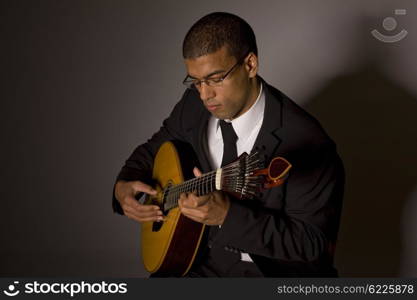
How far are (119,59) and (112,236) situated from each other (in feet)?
3.26

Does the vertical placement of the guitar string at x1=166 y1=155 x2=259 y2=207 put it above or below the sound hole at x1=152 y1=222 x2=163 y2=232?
above

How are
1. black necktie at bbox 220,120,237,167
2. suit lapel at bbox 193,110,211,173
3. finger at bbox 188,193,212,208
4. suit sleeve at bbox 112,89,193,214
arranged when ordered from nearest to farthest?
finger at bbox 188,193,212,208, black necktie at bbox 220,120,237,167, suit lapel at bbox 193,110,211,173, suit sleeve at bbox 112,89,193,214

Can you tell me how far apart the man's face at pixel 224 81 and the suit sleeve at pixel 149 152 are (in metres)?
0.40

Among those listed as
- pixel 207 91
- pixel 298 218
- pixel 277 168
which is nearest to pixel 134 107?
pixel 207 91

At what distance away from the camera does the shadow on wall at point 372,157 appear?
268cm

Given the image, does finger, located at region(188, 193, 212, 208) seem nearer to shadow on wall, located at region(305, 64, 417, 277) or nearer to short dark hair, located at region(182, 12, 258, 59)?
short dark hair, located at region(182, 12, 258, 59)

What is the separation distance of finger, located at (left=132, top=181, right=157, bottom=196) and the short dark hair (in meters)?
0.55

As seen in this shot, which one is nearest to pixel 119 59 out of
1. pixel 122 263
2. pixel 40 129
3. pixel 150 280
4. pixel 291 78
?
pixel 40 129

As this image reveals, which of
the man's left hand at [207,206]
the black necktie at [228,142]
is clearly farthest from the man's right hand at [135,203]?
the man's left hand at [207,206]

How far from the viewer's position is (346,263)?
9.46ft

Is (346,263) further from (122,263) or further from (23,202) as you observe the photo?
(23,202)

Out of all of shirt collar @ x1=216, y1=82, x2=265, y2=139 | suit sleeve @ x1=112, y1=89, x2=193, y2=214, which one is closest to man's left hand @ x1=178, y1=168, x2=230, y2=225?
shirt collar @ x1=216, y1=82, x2=265, y2=139

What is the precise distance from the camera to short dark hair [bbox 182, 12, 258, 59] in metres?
1.82

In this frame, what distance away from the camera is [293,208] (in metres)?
1.81
